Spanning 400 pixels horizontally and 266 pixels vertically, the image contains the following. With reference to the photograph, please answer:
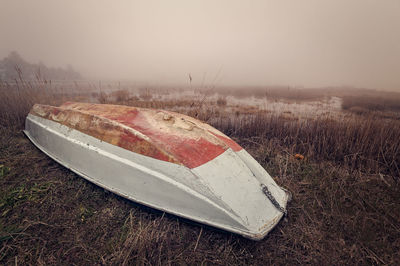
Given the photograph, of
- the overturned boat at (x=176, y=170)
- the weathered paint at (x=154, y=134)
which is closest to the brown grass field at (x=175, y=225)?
the overturned boat at (x=176, y=170)

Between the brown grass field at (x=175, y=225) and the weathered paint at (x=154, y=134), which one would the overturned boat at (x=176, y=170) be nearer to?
the weathered paint at (x=154, y=134)

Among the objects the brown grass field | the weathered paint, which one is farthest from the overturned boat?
the brown grass field

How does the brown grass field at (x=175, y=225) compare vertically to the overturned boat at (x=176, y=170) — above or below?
below

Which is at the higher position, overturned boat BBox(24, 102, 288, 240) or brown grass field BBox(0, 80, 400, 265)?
Answer: overturned boat BBox(24, 102, 288, 240)

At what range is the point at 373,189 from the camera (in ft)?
7.53

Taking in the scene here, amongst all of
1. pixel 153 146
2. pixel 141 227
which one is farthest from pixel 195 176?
pixel 141 227

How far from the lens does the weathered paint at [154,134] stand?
160cm

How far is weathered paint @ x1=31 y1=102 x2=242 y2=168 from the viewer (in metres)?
1.60

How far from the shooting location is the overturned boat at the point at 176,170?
55.6 inches

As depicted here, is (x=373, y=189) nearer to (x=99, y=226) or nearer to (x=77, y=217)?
(x=99, y=226)

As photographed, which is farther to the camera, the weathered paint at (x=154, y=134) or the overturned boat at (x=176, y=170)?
the weathered paint at (x=154, y=134)

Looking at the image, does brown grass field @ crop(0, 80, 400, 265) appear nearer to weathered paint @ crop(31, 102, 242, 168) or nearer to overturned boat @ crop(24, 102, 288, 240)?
overturned boat @ crop(24, 102, 288, 240)

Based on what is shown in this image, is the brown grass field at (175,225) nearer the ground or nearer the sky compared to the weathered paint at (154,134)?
nearer the ground

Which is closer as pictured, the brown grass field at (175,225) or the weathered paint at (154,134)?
the brown grass field at (175,225)
